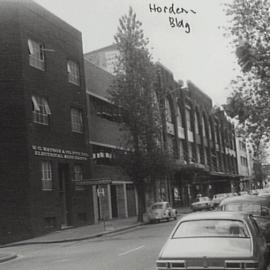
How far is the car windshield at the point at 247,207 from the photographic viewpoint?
1447 cm

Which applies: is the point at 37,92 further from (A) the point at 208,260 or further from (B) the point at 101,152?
(A) the point at 208,260

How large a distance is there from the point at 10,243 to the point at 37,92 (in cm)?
825

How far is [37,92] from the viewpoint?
30.4m

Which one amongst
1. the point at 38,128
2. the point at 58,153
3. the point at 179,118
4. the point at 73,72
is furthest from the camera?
the point at 179,118

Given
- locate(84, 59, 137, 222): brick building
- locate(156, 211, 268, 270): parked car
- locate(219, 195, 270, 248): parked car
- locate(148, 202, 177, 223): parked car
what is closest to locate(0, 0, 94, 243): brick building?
locate(84, 59, 137, 222): brick building

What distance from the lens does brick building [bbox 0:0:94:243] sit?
93.0ft

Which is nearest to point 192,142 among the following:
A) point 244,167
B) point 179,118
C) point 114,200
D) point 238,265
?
point 179,118

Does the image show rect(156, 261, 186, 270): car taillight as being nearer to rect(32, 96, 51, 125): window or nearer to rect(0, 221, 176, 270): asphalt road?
rect(0, 221, 176, 270): asphalt road

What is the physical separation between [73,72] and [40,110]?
230 inches

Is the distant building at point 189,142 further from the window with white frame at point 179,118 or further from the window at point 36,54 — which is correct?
the window at point 36,54

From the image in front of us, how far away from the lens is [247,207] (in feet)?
48.2

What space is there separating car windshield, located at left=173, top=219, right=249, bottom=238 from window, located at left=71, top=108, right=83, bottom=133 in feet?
84.1

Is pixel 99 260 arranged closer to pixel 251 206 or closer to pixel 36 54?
pixel 251 206

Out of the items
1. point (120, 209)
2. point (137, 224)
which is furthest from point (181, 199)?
point (137, 224)
